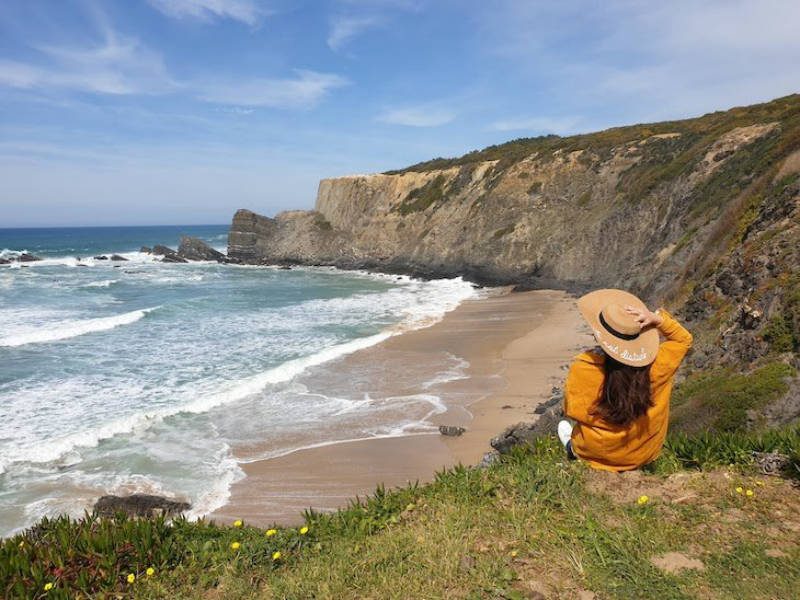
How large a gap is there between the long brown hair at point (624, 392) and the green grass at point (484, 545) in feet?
2.79

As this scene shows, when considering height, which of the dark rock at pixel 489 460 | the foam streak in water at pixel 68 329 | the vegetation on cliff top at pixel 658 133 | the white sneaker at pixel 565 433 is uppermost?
the vegetation on cliff top at pixel 658 133

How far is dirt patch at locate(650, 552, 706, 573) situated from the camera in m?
3.80

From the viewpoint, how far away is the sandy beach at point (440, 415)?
33.7 ft

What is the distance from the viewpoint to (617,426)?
14.6 feet

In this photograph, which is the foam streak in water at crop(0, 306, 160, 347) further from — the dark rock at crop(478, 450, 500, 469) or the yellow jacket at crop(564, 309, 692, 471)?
the yellow jacket at crop(564, 309, 692, 471)

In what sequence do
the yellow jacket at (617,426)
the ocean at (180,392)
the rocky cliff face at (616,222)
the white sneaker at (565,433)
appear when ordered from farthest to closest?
the rocky cliff face at (616,222)
the ocean at (180,392)
the white sneaker at (565,433)
the yellow jacket at (617,426)

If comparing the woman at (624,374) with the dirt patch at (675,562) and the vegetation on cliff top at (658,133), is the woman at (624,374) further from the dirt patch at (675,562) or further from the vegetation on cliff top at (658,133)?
the vegetation on cliff top at (658,133)

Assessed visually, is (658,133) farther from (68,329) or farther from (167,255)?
(167,255)

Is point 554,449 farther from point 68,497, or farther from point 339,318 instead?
point 339,318

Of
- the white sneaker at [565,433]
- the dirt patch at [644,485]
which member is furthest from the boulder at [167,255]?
the dirt patch at [644,485]

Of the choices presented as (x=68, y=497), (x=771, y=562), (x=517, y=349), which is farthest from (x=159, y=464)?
(x=517, y=349)

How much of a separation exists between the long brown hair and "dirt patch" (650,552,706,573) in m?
0.95

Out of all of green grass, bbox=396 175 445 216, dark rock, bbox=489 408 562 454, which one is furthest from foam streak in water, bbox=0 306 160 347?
green grass, bbox=396 175 445 216

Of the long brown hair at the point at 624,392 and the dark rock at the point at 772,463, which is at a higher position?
the long brown hair at the point at 624,392
